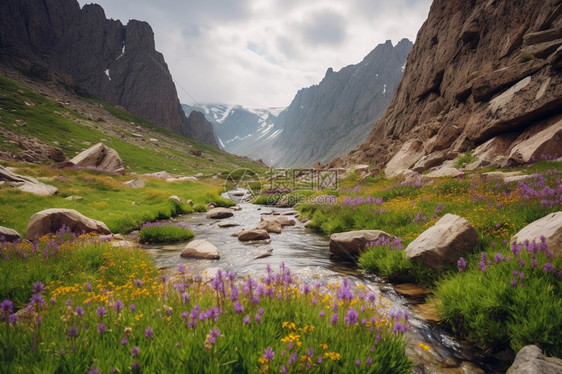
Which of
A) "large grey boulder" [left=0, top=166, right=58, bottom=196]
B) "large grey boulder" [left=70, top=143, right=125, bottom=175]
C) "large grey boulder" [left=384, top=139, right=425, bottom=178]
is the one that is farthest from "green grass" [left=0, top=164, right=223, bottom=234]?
"large grey boulder" [left=384, top=139, right=425, bottom=178]

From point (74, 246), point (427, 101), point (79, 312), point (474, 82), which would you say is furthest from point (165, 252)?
point (427, 101)

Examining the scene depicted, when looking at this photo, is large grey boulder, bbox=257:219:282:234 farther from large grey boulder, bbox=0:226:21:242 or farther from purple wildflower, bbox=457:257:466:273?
large grey boulder, bbox=0:226:21:242

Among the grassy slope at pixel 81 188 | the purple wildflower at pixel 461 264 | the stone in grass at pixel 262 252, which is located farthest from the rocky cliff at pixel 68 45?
the purple wildflower at pixel 461 264

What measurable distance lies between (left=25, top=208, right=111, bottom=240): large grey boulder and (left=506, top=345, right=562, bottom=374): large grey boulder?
12989 mm

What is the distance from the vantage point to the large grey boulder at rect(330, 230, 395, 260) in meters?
9.31

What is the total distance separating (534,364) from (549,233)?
319 cm

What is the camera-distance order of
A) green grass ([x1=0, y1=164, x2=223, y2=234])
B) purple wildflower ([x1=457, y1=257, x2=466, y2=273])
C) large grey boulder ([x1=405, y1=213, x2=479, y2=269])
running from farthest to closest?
green grass ([x1=0, y1=164, x2=223, y2=234]) < large grey boulder ([x1=405, y1=213, x2=479, y2=269]) < purple wildflower ([x1=457, y1=257, x2=466, y2=273])

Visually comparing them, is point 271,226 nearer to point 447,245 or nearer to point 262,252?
point 262,252

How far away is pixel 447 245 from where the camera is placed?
6449mm

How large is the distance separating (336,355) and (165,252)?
963 centimetres

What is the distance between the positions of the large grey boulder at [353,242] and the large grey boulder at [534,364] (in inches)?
222

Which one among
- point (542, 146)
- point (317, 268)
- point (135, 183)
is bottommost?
point (317, 268)

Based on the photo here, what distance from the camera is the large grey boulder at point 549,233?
4824mm

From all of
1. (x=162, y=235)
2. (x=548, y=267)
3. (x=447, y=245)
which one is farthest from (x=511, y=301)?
(x=162, y=235)
